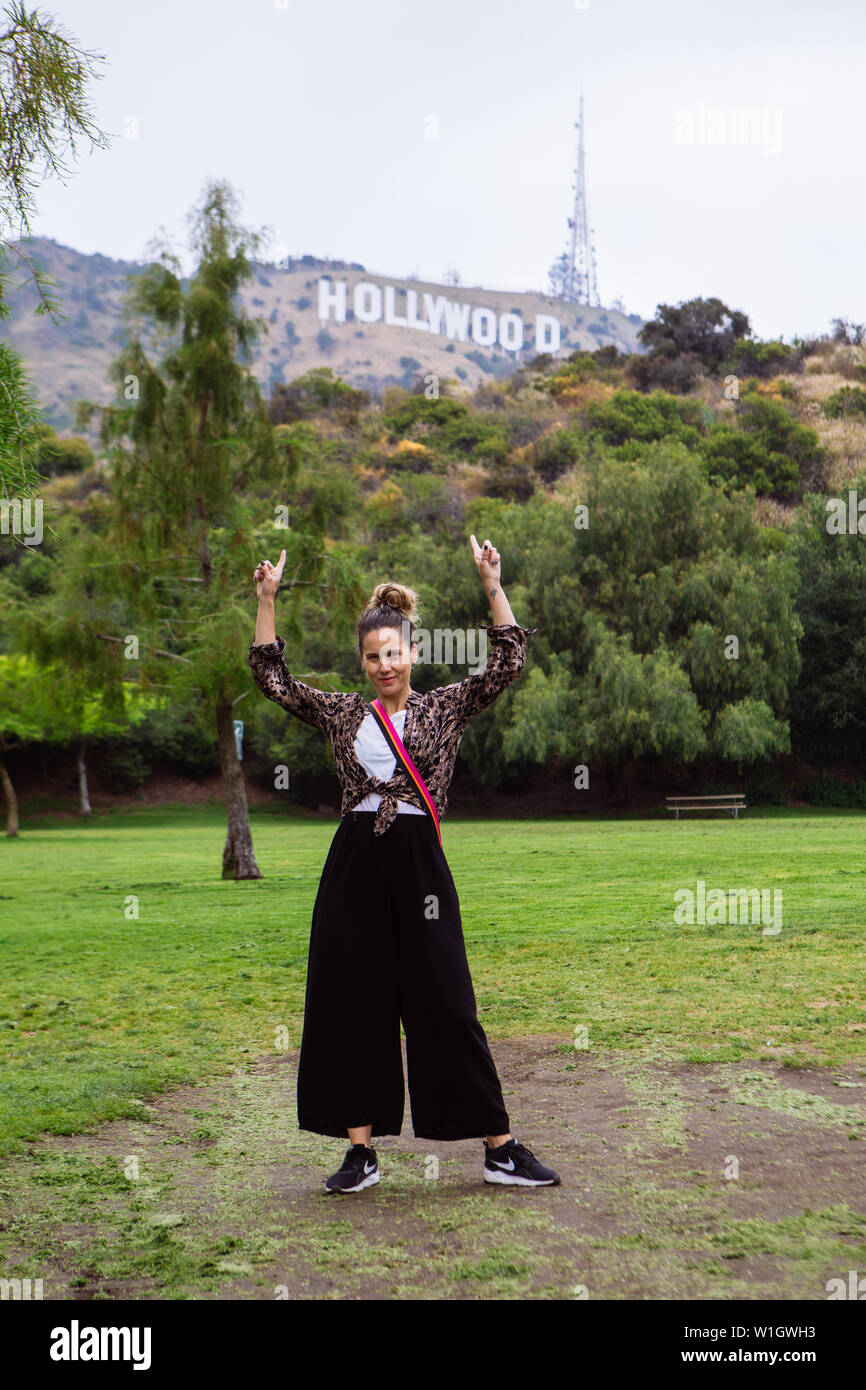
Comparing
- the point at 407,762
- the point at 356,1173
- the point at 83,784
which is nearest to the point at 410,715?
the point at 407,762

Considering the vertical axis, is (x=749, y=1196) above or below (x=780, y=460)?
below

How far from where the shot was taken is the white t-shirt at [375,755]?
4.36 metres

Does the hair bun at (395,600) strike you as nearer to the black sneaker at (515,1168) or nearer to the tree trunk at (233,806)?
the black sneaker at (515,1168)

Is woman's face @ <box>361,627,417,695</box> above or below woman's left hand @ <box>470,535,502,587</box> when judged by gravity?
below

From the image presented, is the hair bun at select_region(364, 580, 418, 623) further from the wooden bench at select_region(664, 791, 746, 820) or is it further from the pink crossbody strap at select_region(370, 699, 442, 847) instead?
the wooden bench at select_region(664, 791, 746, 820)

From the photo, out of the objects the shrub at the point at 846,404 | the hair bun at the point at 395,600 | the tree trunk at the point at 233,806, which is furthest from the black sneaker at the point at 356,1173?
the shrub at the point at 846,404

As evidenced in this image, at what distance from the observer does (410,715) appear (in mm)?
4434

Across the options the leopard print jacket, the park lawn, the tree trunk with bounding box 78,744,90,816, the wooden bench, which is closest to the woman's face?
the leopard print jacket

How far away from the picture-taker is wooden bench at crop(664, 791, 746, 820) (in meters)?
31.9

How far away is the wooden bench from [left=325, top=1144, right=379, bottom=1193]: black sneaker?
91.0 feet

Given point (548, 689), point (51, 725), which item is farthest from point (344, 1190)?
point (51, 725)
